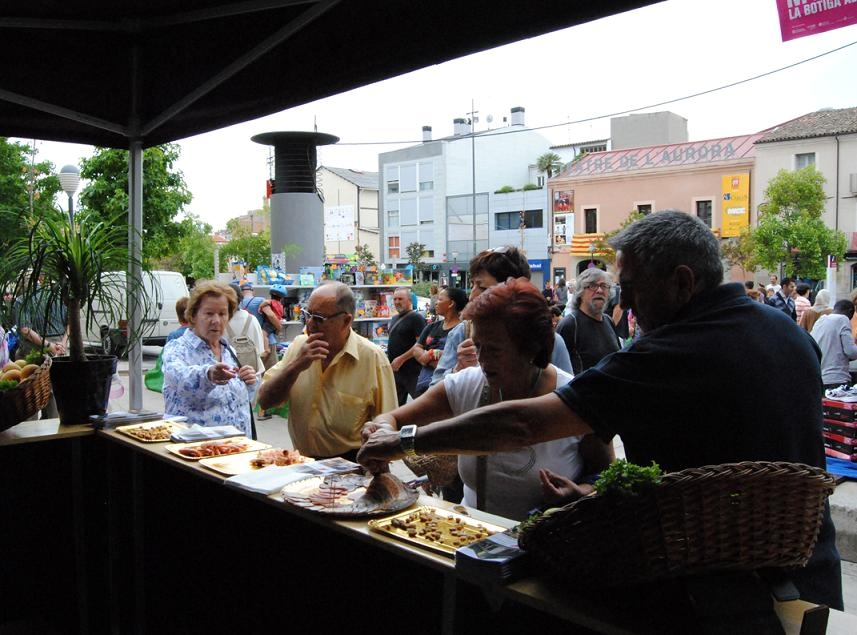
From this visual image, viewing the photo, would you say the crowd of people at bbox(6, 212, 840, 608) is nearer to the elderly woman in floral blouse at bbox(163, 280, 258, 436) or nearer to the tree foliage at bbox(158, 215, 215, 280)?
the elderly woman in floral blouse at bbox(163, 280, 258, 436)

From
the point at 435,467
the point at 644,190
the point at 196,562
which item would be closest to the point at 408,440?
the point at 435,467

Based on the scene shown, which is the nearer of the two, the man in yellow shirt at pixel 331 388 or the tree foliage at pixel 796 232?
the man in yellow shirt at pixel 331 388

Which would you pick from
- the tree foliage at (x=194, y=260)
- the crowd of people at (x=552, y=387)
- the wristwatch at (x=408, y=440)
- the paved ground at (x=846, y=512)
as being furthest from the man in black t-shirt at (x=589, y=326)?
the tree foliage at (x=194, y=260)

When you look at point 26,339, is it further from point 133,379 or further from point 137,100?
point 137,100

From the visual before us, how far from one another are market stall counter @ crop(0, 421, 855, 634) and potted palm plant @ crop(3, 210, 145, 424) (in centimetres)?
22

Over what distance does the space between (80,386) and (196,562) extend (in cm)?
112

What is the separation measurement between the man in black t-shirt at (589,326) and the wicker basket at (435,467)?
10.7 ft

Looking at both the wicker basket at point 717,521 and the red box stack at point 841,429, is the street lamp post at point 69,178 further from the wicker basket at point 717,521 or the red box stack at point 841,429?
the wicker basket at point 717,521

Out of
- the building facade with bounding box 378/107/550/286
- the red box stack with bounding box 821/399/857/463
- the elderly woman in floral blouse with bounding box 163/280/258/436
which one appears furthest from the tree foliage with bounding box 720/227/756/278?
the elderly woman in floral blouse with bounding box 163/280/258/436

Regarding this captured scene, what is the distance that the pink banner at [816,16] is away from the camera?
13.1 ft

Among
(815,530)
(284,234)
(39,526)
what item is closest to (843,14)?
(815,530)

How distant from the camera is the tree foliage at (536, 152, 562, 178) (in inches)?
2051

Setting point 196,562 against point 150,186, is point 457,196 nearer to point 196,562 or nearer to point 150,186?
point 150,186

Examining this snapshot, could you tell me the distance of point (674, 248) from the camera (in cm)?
159
